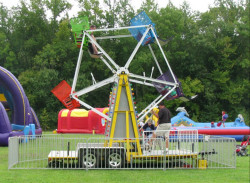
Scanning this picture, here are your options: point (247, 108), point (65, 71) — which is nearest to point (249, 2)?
point (247, 108)

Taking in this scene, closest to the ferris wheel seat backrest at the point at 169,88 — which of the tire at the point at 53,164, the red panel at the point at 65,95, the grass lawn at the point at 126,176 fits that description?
the red panel at the point at 65,95

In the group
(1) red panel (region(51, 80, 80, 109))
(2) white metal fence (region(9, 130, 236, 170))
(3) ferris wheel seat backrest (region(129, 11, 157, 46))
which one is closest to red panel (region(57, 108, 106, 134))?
(3) ferris wheel seat backrest (region(129, 11, 157, 46))

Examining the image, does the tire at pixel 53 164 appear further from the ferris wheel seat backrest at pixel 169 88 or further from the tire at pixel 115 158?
the ferris wheel seat backrest at pixel 169 88

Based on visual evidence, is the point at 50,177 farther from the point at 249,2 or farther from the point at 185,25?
the point at 249,2

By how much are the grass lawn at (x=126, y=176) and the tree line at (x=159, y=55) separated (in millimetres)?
27025

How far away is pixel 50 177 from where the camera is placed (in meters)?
8.97

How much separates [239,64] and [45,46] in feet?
62.8

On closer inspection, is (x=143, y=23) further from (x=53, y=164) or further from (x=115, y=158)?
A: (x=53, y=164)

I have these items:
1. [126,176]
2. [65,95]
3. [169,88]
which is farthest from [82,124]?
[126,176]

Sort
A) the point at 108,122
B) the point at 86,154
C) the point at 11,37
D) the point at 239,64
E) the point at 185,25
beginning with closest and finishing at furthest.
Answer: the point at 86,154 < the point at 108,122 < the point at 239,64 < the point at 185,25 < the point at 11,37

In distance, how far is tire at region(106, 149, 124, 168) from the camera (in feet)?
33.6

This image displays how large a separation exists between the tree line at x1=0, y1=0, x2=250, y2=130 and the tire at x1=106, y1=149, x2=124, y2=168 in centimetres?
2659

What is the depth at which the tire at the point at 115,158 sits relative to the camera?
10.2 meters

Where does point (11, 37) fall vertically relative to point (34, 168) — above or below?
above
